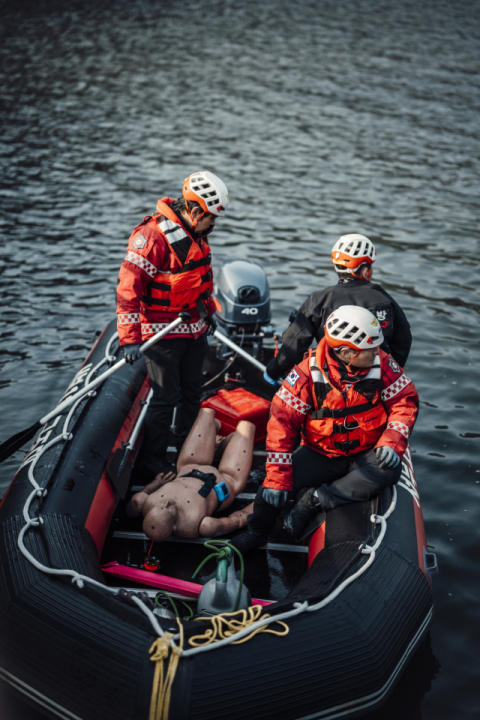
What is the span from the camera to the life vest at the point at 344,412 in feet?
9.88

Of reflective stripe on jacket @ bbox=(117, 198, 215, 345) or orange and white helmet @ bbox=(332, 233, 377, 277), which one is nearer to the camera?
reflective stripe on jacket @ bbox=(117, 198, 215, 345)

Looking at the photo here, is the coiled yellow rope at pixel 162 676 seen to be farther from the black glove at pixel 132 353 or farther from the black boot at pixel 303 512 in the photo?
the black glove at pixel 132 353

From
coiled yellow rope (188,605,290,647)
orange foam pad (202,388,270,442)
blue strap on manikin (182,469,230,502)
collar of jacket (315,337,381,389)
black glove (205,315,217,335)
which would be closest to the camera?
coiled yellow rope (188,605,290,647)

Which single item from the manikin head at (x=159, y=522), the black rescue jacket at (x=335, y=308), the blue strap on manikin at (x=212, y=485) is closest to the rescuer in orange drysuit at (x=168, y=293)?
the blue strap on manikin at (x=212, y=485)

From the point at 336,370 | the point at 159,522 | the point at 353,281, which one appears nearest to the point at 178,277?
the point at 353,281

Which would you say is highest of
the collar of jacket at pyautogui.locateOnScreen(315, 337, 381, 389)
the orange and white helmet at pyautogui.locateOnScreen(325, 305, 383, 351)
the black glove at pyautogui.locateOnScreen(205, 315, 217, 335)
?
the orange and white helmet at pyautogui.locateOnScreen(325, 305, 383, 351)

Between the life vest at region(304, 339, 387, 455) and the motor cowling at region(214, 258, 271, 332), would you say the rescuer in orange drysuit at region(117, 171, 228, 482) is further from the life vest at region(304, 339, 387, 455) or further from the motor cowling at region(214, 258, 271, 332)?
the life vest at region(304, 339, 387, 455)

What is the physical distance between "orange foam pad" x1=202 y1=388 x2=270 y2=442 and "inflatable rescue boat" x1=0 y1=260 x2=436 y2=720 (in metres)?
0.76

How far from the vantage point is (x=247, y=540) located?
10.7 ft

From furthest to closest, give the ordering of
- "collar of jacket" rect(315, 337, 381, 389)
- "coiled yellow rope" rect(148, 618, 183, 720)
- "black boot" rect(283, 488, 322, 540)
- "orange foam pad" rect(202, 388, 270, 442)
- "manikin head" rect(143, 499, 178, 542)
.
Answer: "orange foam pad" rect(202, 388, 270, 442)
"black boot" rect(283, 488, 322, 540)
"manikin head" rect(143, 499, 178, 542)
"collar of jacket" rect(315, 337, 381, 389)
"coiled yellow rope" rect(148, 618, 183, 720)

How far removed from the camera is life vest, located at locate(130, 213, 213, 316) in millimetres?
3531

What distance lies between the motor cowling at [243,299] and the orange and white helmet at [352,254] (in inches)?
48.1

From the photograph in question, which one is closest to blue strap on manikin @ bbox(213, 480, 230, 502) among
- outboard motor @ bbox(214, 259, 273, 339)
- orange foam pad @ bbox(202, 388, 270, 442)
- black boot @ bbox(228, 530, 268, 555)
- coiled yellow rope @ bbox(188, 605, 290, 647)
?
black boot @ bbox(228, 530, 268, 555)

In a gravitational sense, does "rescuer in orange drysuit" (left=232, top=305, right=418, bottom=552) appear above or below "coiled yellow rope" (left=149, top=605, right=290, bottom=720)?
above
